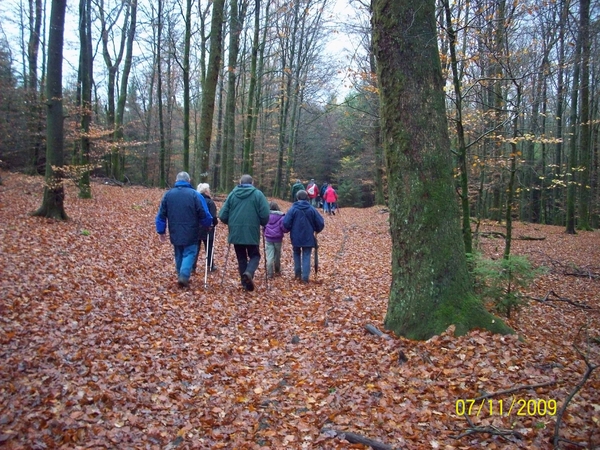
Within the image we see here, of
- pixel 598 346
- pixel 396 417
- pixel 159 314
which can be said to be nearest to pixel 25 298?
pixel 159 314

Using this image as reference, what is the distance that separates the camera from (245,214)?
8.02 metres

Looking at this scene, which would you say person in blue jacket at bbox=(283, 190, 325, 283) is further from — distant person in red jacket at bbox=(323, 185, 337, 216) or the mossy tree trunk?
distant person in red jacket at bbox=(323, 185, 337, 216)

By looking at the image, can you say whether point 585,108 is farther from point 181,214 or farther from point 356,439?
point 356,439

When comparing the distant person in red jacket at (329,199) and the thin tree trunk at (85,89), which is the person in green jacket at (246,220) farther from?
the distant person in red jacket at (329,199)

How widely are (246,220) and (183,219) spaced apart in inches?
46.9

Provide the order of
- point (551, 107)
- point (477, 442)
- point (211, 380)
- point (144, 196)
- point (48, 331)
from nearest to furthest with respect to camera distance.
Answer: point (477, 442), point (211, 380), point (48, 331), point (144, 196), point (551, 107)

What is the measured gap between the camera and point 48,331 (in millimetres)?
5137

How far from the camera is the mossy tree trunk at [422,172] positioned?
5.20 meters

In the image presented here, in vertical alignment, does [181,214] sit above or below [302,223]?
above

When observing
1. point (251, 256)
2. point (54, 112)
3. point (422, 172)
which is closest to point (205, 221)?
point (251, 256)

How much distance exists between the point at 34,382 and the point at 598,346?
7.07 m

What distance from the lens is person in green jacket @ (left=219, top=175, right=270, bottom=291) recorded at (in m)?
8.00

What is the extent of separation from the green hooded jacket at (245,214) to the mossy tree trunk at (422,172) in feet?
11.3

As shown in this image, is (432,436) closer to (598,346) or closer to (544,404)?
(544,404)
